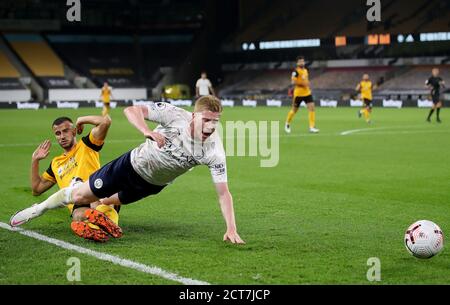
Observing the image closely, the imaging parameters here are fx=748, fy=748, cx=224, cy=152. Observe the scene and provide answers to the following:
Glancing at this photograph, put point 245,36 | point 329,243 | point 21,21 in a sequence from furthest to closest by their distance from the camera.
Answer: point 245,36
point 21,21
point 329,243

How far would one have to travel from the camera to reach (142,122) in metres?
7.01

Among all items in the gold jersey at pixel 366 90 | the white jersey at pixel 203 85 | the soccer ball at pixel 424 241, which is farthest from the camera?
the white jersey at pixel 203 85

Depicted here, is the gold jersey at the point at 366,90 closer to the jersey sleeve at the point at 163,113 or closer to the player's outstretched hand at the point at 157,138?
the jersey sleeve at the point at 163,113

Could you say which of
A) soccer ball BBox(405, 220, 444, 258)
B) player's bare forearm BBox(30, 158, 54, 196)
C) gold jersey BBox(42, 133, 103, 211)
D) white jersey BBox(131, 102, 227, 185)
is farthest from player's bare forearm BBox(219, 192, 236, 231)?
player's bare forearm BBox(30, 158, 54, 196)

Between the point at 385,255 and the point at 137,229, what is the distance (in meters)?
2.81

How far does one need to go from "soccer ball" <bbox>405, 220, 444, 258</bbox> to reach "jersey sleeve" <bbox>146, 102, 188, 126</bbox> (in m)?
2.45

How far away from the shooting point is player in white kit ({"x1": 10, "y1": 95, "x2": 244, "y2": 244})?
22.9 feet

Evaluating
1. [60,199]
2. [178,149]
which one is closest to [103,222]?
[60,199]

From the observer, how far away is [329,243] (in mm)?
7457

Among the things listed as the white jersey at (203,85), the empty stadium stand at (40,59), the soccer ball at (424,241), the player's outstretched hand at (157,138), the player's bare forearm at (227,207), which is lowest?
the soccer ball at (424,241)

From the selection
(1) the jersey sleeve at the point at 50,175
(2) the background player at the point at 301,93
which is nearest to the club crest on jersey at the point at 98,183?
(1) the jersey sleeve at the point at 50,175

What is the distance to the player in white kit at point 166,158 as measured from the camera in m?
6.99
